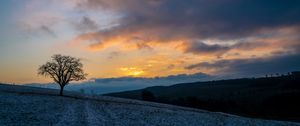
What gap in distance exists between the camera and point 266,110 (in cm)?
8994

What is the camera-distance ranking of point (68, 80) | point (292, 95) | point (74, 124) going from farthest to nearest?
point (292, 95), point (68, 80), point (74, 124)

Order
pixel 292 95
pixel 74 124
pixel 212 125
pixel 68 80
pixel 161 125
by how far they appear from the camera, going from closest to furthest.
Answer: pixel 74 124 < pixel 161 125 < pixel 212 125 < pixel 68 80 < pixel 292 95

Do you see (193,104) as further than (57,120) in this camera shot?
Yes

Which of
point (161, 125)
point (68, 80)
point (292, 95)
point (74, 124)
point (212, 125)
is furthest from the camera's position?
point (292, 95)

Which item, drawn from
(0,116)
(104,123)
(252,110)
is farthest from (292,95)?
(0,116)

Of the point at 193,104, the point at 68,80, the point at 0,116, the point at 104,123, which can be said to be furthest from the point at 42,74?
the point at 104,123

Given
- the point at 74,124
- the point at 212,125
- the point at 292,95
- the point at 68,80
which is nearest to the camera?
the point at 74,124

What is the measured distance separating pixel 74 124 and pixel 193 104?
67.6 meters

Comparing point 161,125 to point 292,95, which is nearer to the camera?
point 161,125

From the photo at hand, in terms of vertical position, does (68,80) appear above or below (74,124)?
above

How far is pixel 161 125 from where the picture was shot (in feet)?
120

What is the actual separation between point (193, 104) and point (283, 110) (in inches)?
918

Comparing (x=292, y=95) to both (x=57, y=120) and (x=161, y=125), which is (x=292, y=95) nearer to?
(x=161, y=125)

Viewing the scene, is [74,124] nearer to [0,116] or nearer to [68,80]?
[0,116]
